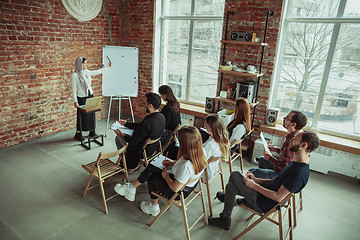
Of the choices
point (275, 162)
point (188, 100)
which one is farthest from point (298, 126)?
point (188, 100)

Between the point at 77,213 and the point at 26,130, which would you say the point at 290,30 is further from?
the point at 26,130

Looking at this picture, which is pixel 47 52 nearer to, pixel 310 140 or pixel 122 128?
pixel 122 128

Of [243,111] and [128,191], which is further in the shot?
[243,111]

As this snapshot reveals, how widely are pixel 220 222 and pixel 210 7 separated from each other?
437cm

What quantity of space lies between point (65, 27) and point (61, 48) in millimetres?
438

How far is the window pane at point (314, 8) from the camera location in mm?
4237

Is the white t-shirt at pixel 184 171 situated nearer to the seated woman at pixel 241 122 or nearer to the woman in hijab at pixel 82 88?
the seated woman at pixel 241 122

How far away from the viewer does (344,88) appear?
4.36 m

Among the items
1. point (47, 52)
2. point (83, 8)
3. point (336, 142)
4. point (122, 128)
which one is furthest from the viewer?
point (83, 8)

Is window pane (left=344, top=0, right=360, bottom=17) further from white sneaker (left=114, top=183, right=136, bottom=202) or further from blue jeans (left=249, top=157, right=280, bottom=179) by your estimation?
white sneaker (left=114, top=183, right=136, bottom=202)

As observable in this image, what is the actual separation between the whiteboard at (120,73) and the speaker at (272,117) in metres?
2.98

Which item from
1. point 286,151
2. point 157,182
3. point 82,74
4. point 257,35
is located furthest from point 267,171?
point 82,74

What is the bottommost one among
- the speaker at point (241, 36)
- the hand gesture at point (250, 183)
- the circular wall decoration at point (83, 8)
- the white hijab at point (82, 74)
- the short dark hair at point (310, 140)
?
the hand gesture at point (250, 183)

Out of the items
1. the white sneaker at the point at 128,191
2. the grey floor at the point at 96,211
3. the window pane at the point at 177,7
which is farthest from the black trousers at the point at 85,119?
the window pane at the point at 177,7
